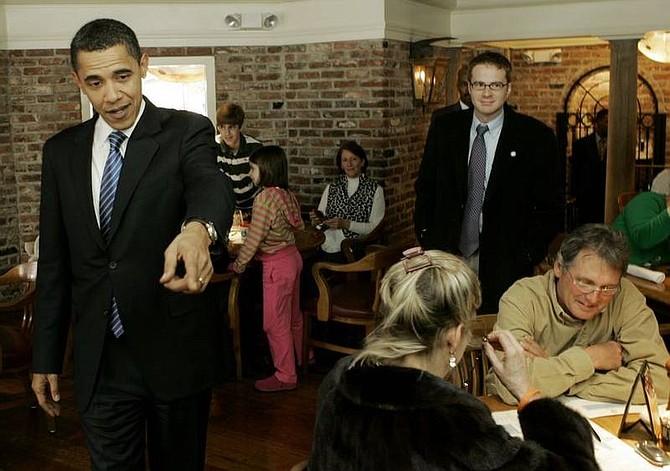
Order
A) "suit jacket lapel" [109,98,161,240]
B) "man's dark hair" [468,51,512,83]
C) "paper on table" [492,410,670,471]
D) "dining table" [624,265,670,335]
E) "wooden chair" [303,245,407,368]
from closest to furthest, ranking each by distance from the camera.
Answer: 1. "paper on table" [492,410,670,471]
2. "suit jacket lapel" [109,98,161,240]
3. "man's dark hair" [468,51,512,83]
4. "dining table" [624,265,670,335]
5. "wooden chair" [303,245,407,368]

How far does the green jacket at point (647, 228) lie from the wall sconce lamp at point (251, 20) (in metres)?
3.46

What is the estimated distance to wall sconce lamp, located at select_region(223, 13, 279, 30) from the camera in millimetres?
6656

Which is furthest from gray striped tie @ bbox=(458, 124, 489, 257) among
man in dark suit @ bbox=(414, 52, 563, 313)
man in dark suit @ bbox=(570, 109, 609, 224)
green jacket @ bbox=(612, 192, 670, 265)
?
man in dark suit @ bbox=(570, 109, 609, 224)

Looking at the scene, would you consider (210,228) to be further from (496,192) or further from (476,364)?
(496,192)

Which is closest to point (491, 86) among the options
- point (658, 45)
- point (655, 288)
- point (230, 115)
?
point (655, 288)

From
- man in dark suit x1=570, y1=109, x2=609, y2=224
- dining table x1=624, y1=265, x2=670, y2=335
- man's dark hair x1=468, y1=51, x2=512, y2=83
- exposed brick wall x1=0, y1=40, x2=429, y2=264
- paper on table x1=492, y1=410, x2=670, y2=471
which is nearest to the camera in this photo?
paper on table x1=492, y1=410, x2=670, y2=471

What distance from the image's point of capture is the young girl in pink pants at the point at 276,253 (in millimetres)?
4621

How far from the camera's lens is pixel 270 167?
466 cm

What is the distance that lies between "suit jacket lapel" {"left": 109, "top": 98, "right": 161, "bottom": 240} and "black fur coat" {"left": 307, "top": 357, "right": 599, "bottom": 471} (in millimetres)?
754

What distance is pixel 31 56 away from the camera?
6703 millimetres

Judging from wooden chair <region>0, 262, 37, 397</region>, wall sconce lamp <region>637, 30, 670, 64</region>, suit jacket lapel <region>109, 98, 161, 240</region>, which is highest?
wall sconce lamp <region>637, 30, 670, 64</region>

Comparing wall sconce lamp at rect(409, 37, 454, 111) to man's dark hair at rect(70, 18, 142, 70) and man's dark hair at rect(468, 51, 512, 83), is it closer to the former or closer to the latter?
man's dark hair at rect(468, 51, 512, 83)

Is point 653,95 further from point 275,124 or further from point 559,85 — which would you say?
point 275,124

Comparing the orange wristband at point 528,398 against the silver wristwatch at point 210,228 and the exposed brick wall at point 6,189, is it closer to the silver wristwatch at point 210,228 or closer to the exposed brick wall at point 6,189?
the silver wristwatch at point 210,228
